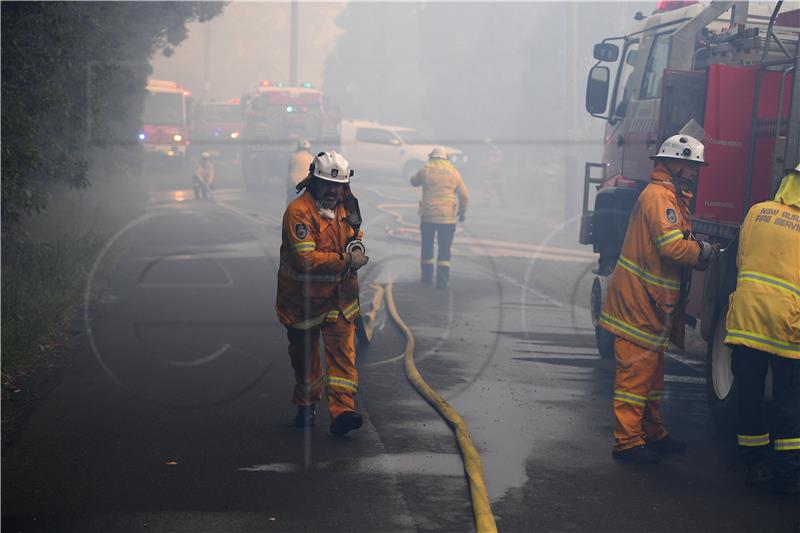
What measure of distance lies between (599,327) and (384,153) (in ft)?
92.8

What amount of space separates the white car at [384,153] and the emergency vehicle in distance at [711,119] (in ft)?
85.4

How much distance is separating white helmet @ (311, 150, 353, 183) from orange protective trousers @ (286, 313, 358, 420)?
85 cm

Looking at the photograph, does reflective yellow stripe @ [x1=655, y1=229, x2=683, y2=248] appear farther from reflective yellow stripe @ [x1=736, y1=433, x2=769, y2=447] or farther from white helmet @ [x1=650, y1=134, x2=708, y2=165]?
reflective yellow stripe @ [x1=736, y1=433, x2=769, y2=447]

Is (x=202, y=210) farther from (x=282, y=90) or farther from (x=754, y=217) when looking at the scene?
(x=754, y=217)

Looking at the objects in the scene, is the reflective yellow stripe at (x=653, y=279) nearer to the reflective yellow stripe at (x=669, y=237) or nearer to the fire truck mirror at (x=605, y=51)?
the reflective yellow stripe at (x=669, y=237)

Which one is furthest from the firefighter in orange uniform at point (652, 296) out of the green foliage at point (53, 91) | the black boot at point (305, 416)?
the green foliage at point (53, 91)

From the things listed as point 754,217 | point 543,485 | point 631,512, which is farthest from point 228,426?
point 754,217

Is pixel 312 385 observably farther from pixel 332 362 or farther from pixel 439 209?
pixel 439 209

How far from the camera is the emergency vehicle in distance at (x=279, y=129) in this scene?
32.9 meters

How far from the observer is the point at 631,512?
5.78 m

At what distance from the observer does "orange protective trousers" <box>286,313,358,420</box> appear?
7152mm

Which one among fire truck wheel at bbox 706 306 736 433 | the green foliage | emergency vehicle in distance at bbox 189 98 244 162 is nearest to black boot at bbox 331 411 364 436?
fire truck wheel at bbox 706 306 736 433

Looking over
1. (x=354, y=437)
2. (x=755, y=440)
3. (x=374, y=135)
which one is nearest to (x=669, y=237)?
(x=755, y=440)

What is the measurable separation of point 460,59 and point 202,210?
84.6 ft
